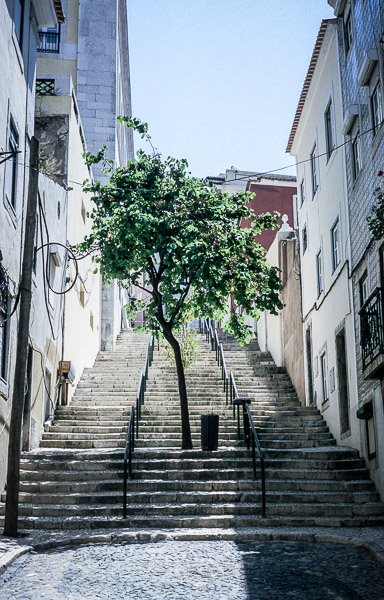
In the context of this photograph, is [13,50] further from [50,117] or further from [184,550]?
[184,550]

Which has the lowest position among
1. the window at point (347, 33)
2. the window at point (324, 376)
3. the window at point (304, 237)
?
the window at point (324, 376)

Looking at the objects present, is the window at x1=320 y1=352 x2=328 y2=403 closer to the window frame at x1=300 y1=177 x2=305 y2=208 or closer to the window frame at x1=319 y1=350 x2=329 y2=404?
the window frame at x1=319 y1=350 x2=329 y2=404

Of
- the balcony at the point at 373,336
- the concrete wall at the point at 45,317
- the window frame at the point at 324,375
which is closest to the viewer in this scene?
the balcony at the point at 373,336

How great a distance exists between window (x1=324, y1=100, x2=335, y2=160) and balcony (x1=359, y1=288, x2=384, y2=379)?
591 cm

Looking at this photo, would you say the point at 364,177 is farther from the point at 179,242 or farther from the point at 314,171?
the point at 314,171

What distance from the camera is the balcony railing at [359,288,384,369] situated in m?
12.9

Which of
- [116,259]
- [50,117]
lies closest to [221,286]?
[116,259]

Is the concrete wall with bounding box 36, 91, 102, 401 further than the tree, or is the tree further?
the concrete wall with bounding box 36, 91, 102, 401

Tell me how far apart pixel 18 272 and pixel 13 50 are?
12.4 ft

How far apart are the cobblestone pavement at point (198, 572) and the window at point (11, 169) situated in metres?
6.07

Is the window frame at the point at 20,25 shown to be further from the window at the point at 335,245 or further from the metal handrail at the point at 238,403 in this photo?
the metal handrail at the point at 238,403

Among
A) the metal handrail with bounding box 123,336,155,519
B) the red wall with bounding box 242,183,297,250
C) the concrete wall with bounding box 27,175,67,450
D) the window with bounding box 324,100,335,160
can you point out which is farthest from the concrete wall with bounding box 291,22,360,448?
the red wall with bounding box 242,183,297,250

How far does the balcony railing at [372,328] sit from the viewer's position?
1292 centimetres

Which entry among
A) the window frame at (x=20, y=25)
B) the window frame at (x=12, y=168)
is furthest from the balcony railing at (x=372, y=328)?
the window frame at (x=20, y=25)
